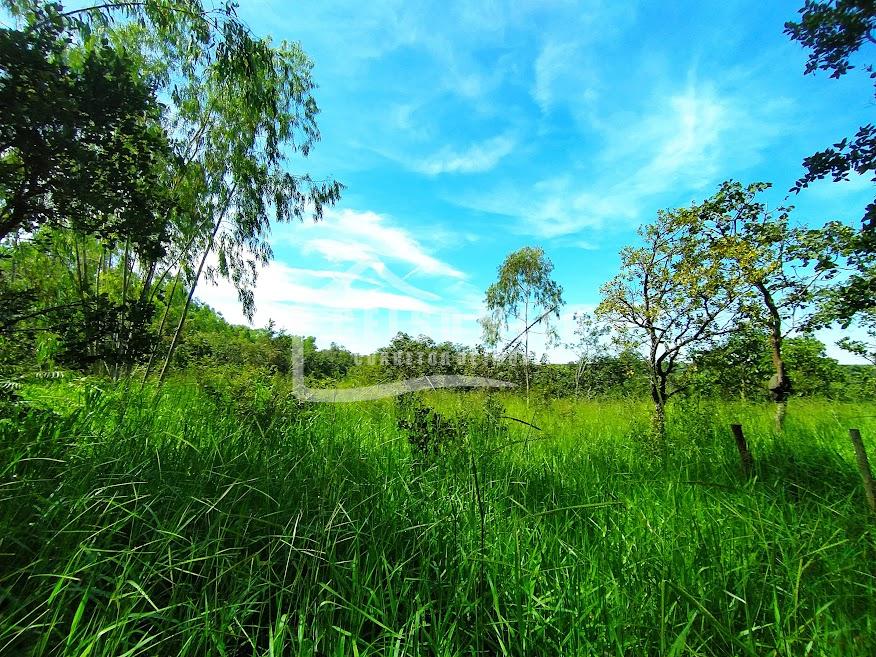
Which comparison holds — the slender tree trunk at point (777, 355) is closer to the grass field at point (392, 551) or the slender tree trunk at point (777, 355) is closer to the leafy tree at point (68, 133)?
the grass field at point (392, 551)

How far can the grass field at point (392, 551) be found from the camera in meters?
1.06

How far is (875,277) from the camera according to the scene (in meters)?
2.69

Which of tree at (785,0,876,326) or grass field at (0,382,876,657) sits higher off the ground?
tree at (785,0,876,326)

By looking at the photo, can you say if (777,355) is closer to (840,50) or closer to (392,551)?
(840,50)

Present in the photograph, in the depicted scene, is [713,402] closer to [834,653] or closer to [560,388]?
[834,653]

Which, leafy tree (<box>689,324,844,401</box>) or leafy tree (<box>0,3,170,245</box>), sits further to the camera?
leafy tree (<box>689,324,844,401</box>)

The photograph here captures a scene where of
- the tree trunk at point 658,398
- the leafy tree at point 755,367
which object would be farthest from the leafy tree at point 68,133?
the leafy tree at point 755,367

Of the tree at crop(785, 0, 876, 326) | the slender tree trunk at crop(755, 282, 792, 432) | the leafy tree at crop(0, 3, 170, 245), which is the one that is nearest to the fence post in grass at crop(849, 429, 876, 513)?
the tree at crop(785, 0, 876, 326)

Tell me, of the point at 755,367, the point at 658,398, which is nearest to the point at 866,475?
the point at 658,398

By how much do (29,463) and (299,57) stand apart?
240 inches

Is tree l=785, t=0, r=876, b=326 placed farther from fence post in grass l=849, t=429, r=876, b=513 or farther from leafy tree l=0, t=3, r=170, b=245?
leafy tree l=0, t=3, r=170, b=245

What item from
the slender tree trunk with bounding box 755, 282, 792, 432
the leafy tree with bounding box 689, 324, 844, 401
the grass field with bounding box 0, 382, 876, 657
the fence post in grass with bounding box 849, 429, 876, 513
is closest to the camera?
the grass field with bounding box 0, 382, 876, 657

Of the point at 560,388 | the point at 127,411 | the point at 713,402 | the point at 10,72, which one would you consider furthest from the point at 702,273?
the point at 560,388

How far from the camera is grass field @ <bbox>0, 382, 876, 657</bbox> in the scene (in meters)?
1.06
